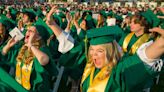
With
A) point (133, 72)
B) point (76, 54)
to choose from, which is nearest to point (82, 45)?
point (76, 54)

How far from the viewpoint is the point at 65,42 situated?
6.71m

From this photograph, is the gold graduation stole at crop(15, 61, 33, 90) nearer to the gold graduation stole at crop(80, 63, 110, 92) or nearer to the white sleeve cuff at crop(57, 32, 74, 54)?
the white sleeve cuff at crop(57, 32, 74, 54)

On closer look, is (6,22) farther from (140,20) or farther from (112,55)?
(112,55)

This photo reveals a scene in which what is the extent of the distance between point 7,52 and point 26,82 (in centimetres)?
80

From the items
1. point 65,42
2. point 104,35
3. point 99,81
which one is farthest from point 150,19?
point 99,81

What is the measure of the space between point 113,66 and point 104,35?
0.36 meters

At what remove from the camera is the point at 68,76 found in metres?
8.45

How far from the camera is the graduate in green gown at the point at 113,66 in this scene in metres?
3.92

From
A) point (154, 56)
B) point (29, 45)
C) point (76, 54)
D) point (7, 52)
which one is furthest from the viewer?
point (76, 54)

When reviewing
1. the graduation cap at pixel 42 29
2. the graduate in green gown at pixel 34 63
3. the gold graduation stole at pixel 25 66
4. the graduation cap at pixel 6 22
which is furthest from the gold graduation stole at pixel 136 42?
the graduation cap at pixel 6 22

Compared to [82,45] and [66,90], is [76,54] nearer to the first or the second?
[82,45]

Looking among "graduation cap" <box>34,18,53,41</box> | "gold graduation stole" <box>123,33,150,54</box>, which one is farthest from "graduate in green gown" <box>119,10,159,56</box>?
"graduation cap" <box>34,18,53,41</box>

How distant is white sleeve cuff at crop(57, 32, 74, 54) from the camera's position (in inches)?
255

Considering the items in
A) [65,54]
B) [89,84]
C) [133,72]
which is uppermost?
[133,72]
